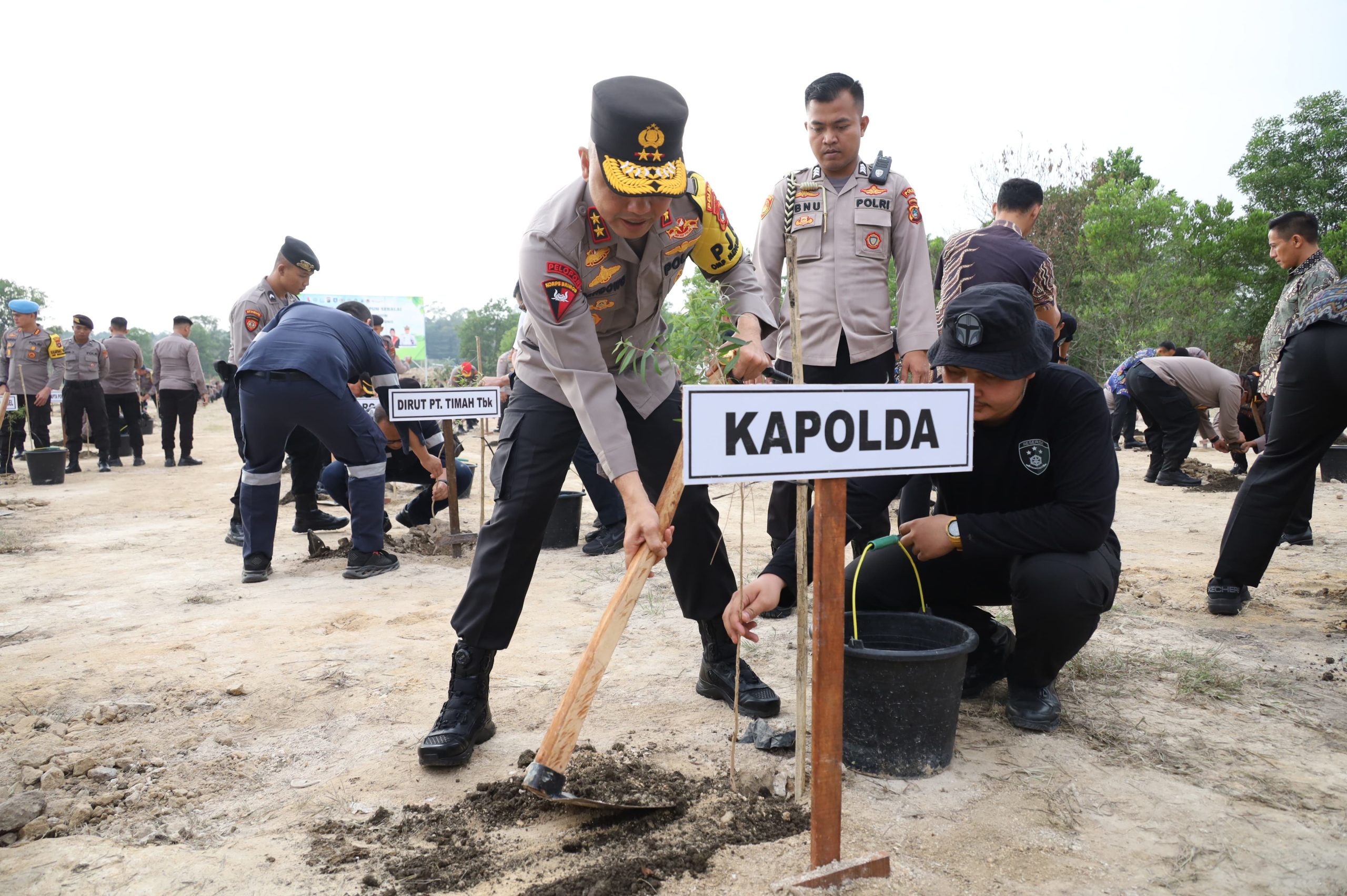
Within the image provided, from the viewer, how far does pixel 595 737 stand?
2678 millimetres

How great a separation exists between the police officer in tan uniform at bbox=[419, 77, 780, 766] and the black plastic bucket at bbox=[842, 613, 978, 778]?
45 cm

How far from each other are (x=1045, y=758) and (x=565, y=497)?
405cm

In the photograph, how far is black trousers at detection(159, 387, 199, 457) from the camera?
11883 millimetres

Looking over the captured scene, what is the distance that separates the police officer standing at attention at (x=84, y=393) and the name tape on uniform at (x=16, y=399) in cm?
18

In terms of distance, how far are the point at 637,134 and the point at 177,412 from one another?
12.6 metres

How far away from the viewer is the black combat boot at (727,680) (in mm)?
2756

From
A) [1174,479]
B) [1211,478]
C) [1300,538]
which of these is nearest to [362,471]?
[1300,538]

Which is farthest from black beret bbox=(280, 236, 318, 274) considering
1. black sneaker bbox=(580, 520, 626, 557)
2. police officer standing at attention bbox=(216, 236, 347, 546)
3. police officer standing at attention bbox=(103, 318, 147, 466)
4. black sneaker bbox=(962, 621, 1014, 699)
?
police officer standing at attention bbox=(103, 318, 147, 466)

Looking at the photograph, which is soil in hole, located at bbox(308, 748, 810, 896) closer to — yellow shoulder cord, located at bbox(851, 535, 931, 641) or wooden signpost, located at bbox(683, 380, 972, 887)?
wooden signpost, located at bbox(683, 380, 972, 887)

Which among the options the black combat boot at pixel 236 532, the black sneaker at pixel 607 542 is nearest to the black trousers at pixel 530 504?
the black sneaker at pixel 607 542

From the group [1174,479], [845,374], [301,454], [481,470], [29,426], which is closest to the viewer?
[845,374]

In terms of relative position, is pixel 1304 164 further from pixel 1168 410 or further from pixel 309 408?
pixel 309 408

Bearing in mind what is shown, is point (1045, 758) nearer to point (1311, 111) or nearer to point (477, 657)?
point (477, 657)

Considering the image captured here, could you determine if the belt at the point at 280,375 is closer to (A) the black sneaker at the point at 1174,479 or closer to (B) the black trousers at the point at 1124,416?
(A) the black sneaker at the point at 1174,479
